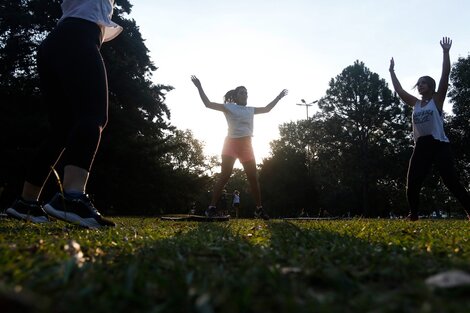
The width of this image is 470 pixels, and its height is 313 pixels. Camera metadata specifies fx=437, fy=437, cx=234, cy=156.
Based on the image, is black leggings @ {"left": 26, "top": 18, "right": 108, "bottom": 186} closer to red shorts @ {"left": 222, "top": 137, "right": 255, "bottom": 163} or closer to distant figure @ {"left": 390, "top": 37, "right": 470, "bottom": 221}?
red shorts @ {"left": 222, "top": 137, "right": 255, "bottom": 163}

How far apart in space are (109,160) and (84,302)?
888 inches

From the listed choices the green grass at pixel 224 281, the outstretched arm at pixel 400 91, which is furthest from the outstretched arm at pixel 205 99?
the green grass at pixel 224 281

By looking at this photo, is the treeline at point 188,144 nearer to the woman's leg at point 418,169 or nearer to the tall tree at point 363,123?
the tall tree at point 363,123

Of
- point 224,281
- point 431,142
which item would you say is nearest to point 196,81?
point 431,142

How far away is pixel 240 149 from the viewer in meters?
8.07

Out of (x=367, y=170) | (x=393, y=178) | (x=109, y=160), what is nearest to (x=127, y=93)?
(x=109, y=160)

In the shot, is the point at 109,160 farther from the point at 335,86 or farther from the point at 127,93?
the point at 335,86

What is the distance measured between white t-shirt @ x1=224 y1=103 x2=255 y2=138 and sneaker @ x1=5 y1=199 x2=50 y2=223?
4.33m

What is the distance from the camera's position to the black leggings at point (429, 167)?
6582mm

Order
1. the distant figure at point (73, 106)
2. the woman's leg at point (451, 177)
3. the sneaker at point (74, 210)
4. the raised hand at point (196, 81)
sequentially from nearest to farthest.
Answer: the sneaker at point (74, 210) < the distant figure at point (73, 106) < the woman's leg at point (451, 177) < the raised hand at point (196, 81)

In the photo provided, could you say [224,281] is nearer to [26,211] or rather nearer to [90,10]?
[90,10]

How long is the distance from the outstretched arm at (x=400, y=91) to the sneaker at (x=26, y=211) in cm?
581

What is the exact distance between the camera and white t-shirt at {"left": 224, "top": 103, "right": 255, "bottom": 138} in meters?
8.10

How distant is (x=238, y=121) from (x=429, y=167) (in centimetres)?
335
